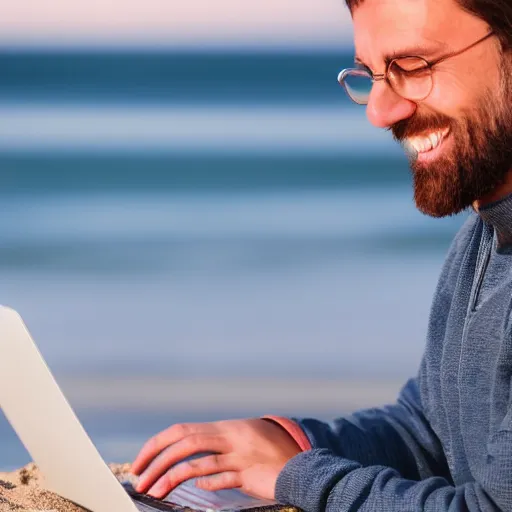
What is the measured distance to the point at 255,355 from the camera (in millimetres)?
3498

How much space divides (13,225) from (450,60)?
13.3ft

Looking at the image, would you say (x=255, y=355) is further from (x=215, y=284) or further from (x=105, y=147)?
(x=105, y=147)

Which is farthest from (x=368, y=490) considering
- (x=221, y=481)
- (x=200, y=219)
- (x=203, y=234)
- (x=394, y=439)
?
(x=200, y=219)

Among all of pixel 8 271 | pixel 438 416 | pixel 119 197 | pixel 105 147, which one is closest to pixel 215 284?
pixel 8 271

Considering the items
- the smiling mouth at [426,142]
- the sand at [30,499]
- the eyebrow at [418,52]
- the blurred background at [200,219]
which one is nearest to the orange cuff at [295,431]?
the sand at [30,499]

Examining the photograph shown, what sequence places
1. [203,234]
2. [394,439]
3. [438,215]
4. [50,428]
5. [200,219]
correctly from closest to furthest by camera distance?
[50,428]
[438,215]
[394,439]
[203,234]
[200,219]

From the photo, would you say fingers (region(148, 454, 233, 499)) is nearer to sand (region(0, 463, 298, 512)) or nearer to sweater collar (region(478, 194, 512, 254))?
sand (region(0, 463, 298, 512))

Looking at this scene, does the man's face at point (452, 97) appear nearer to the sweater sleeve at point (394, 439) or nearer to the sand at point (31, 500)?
the sweater sleeve at point (394, 439)

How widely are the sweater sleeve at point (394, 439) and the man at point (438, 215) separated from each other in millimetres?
74

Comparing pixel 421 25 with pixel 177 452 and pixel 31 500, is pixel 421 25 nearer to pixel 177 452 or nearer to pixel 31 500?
pixel 177 452

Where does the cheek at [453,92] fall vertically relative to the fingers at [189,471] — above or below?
above

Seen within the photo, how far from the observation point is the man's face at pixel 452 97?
5.06 ft

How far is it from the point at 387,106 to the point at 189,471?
60 cm

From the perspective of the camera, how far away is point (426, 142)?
5.23 ft
